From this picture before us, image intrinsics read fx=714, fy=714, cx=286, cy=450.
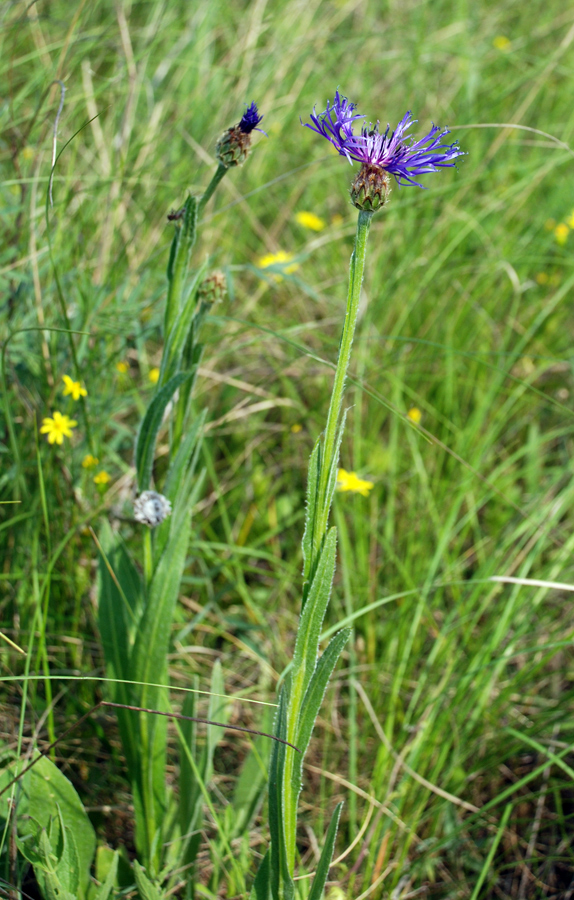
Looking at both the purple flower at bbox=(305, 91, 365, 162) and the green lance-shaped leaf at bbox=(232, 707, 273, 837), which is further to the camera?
the green lance-shaped leaf at bbox=(232, 707, 273, 837)

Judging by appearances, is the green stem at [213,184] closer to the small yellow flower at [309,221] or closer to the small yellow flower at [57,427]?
the small yellow flower at [57,427]

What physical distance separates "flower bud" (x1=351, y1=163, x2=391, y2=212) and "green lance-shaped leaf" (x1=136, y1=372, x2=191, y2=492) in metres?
0.36

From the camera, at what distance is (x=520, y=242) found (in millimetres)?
2498

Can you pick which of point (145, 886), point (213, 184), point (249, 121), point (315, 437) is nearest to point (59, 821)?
point (145, 886)

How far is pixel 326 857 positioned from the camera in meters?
0.88

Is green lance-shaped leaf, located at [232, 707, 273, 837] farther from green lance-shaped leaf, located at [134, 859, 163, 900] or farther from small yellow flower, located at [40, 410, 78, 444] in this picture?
Result: small yellow flower, located at [40, 410, 78, 444]

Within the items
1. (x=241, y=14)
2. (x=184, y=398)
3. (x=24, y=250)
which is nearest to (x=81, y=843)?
(x=184, y=398)

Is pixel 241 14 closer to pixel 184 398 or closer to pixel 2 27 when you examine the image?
pixel 2 27

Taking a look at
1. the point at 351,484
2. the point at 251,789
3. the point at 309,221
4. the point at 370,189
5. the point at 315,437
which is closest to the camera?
the point at 370,189

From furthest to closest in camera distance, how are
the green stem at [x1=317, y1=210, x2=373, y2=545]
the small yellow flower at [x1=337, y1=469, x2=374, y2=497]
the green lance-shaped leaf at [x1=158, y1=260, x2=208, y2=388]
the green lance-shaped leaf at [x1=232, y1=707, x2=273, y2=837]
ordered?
the small yellow flower at [x1=337, y1=469, x2=374, y2=497] → the green lance-shaped leaf at [x1=232, y1=707, x2=273, y2=837] → the green lance-shaped leaf at [x1=158, y1=260, x2=208, y2=388] → the green stem at [x1=317, y1=210, x2=373, y2=545]

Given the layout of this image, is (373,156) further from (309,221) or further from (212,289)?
(309,221)

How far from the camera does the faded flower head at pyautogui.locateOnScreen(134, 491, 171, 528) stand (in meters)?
1.08

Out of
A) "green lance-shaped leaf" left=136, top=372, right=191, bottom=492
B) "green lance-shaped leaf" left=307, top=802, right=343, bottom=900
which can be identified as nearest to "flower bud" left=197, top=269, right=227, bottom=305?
"green lance-shaped leaf" left=136, top=372, right=191, bottom=492

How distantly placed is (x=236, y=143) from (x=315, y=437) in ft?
3.66
